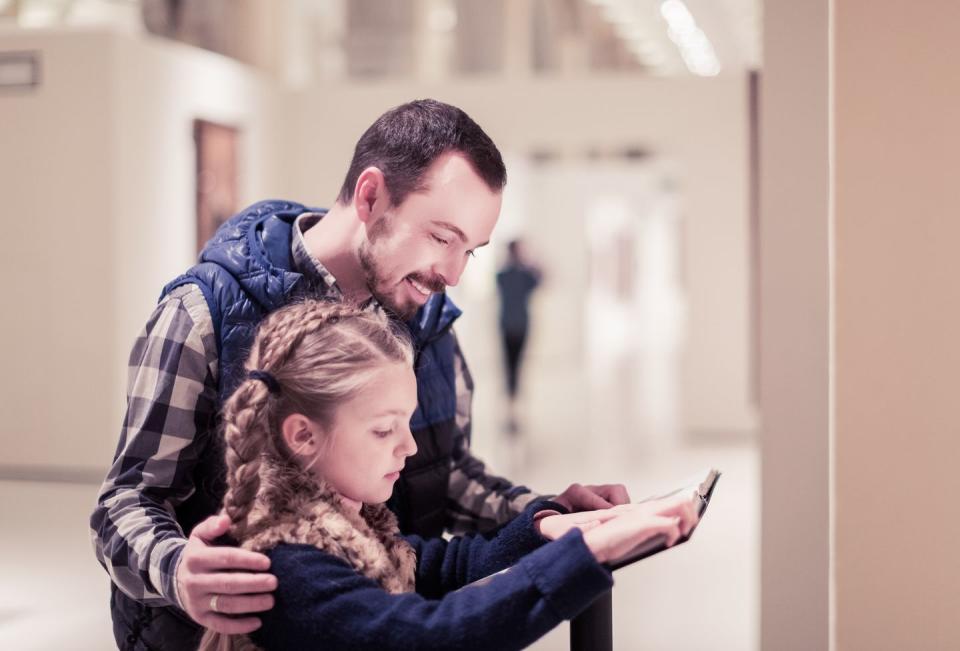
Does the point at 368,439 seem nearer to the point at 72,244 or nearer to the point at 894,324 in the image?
the point at 894,324

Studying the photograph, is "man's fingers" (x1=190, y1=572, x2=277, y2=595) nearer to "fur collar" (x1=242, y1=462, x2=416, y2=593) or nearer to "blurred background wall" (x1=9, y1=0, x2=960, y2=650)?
"fur collar" (x1=242, y1=462, x2=416, y2=593)

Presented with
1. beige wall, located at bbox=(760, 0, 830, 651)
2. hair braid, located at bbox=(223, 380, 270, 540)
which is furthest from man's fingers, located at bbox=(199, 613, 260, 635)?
beige wall, located at bbox=(760, 0, 830, 651)

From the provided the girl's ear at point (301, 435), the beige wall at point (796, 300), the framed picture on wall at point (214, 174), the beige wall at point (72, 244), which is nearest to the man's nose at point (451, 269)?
the girl's ear at point (301, 435)

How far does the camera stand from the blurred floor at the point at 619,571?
493 cm

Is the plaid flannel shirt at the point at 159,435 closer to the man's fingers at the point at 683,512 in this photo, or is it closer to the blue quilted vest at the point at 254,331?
the blue quilted vest at the point at 254,331

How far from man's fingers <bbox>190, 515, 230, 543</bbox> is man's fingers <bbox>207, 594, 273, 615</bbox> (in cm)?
8

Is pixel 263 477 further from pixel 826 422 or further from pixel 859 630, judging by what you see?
pixel 826 422

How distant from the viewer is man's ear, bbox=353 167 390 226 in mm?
1862

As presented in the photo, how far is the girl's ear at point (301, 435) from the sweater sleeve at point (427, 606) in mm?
133

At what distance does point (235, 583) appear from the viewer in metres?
1.48

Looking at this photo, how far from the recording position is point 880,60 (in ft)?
8.26

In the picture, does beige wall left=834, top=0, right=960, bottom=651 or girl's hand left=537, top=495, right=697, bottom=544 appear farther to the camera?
beige wall left=834, top=0, right=960, bottom=651

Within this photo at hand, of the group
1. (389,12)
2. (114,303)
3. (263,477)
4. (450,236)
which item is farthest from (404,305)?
(389,12)

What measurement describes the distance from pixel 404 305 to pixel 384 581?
47 cm
